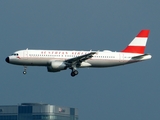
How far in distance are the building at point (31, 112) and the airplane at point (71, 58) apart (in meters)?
50.4

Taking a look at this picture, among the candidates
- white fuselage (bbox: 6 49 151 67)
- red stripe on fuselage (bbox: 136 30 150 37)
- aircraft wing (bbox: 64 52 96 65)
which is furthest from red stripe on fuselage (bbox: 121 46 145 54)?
aircraft wing (bbox: 64 52 96 65)

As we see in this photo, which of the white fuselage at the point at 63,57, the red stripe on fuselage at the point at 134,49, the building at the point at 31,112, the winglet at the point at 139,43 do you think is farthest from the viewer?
the building at the point at 31,112

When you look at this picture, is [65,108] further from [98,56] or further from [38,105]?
[98,56]

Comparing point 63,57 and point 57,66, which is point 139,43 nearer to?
point 63,57

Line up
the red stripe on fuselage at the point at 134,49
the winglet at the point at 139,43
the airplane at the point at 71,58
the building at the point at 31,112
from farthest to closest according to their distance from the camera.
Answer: the building at the point at 31,112, the winglet at the point at 139,43, the red stripe on fuselage at the point at 134,49, the airplane at the point at 71,58

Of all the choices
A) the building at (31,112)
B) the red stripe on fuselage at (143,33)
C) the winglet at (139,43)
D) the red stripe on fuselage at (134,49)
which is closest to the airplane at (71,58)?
the red stripe on fuselage at (134,49)

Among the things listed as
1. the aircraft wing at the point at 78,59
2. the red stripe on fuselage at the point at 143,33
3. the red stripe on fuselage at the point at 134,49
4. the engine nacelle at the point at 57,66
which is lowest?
the engine nacelle at the point at 57,66

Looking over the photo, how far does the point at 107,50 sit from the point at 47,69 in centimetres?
1149

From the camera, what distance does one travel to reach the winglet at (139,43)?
148m

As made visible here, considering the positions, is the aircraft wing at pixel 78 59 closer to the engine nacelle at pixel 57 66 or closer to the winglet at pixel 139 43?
the engine nacelle at pixel 57 66

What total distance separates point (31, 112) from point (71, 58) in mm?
56249

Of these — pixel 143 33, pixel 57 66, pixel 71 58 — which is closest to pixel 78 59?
pixel 71 58

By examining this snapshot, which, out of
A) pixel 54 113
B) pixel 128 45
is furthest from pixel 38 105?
pixel 128 45

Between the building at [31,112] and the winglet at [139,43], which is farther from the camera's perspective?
the building at [31,112]
